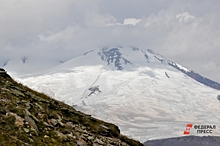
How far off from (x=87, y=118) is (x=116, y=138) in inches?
80.0

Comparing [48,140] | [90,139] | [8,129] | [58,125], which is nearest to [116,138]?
[90,139]

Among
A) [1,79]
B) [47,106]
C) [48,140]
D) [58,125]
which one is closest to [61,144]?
[48,140]

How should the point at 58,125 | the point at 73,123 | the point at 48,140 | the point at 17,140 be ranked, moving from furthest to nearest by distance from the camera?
the point at 73,123, the point at 58,125, the point at 48,140, the point at 17,140

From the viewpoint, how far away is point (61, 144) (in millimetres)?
12906

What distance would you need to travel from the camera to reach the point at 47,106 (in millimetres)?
→ 16406

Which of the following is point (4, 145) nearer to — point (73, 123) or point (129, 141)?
point (73, 123)

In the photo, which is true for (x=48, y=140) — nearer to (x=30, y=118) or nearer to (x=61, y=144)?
(x=61, y=144)

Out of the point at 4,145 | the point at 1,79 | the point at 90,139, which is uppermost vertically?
the point at 1,79

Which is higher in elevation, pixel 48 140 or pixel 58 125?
pixel 58 125

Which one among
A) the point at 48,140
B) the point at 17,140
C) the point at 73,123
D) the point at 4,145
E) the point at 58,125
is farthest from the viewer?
the point at 73,123

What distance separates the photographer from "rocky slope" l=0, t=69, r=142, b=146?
40.5 ft

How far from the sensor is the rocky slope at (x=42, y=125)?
12336 millimetres

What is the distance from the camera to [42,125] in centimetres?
1370

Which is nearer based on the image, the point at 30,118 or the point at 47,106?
the point at 30,118
